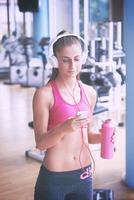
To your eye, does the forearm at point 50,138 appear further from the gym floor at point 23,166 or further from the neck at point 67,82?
the gym floor at point 23,166

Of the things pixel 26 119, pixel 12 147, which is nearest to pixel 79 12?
pixel 26 119

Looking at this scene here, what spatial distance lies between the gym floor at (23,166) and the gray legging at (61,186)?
5.05 feet

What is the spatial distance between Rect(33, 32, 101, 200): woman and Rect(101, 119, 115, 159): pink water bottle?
0.24ft

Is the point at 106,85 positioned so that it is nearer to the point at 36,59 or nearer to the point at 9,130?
the point at 9,130

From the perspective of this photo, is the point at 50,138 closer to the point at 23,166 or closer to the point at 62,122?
the point at 62,122

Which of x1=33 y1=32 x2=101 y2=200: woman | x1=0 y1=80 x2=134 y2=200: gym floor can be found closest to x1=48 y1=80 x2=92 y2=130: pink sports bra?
x1=33 y1=32 x2=101 y2=200: woman

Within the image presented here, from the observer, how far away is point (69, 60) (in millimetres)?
1414

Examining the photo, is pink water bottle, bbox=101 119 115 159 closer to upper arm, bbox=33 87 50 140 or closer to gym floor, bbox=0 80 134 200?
upper arm, bbox=33 87 50 140

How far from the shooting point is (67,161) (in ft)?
4.93

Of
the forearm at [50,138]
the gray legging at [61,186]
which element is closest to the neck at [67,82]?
the forearm at [50,138]

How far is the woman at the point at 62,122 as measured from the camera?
56.1 inches

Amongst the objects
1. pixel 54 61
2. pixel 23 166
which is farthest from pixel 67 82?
pixel 23 166

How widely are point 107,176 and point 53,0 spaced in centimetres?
711

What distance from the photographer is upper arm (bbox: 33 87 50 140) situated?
143 cm
